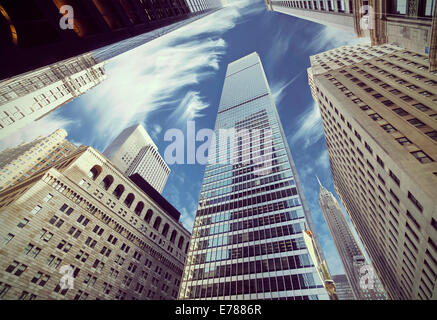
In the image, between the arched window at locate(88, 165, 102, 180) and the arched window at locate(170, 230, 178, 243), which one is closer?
the arched window at locate(88, 165, 102, 180)

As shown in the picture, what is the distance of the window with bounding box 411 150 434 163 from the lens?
24856 millimetres

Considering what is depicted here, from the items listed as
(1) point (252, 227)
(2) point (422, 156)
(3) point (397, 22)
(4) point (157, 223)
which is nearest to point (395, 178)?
(2) point (422, 156)

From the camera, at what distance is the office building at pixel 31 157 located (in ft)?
255

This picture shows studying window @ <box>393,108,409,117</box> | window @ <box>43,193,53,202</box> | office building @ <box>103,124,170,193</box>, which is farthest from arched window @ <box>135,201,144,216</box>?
window @ <box>393,108,409,117</box>

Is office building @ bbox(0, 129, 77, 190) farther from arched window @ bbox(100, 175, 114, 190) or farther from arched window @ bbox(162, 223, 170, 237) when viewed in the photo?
arched window @ bbox(162, 223, 170, 237)

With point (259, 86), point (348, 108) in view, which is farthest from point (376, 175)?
point (259, 86)

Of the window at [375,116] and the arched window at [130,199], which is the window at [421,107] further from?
the arched window at [130,199]

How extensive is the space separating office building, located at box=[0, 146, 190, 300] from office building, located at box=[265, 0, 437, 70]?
57.9m

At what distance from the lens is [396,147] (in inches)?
1085

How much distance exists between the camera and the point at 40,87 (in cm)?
5238

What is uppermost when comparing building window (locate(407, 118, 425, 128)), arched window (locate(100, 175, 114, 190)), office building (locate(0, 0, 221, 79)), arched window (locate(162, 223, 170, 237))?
office building (locate(0, 0, 221, 79))

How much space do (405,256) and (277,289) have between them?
21.5m

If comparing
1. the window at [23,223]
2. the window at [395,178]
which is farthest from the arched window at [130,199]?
the window at [395,178]

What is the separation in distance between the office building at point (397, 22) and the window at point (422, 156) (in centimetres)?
1281
